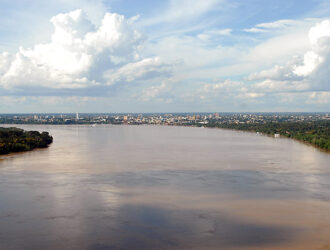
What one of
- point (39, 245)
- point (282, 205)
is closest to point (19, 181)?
point (39, 245)

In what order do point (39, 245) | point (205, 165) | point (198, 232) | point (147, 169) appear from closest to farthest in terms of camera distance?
point (39, 245)
point (198, 232)
point (147, 169)
point (205, 165)

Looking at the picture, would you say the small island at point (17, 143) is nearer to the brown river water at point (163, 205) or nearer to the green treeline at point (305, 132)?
the brown river water at point (163, 205)

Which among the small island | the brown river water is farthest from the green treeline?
the small island

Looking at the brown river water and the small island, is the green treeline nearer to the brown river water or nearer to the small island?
the brown river water

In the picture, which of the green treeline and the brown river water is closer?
the brown river water

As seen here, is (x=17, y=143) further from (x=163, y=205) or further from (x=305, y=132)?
(x=305, y=132)

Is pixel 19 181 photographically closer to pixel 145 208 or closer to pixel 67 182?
pixel 67 182

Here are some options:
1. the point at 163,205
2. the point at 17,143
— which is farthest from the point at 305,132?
the point at 163,205

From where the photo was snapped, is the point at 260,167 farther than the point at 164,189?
Yes
